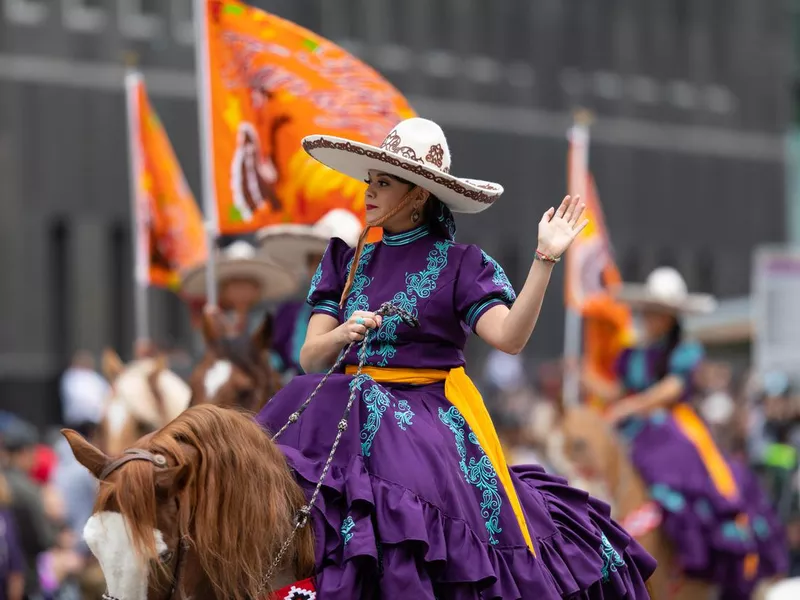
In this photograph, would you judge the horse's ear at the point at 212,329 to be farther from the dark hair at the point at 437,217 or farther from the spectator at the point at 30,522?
the spectator at the point at 30,522

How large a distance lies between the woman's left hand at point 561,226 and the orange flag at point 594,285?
9.72 metres

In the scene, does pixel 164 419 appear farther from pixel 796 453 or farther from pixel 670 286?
pixel 796 453

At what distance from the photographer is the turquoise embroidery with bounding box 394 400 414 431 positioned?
4836mm

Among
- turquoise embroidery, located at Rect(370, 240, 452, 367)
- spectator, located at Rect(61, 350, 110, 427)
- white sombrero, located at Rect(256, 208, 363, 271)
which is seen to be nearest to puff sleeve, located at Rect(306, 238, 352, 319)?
turquoise embroidery, located at Rect(370, 240, 452, 367)

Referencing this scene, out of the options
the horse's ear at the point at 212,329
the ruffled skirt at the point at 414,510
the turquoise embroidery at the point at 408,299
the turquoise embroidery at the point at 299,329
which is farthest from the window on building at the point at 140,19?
the ruffled skirt at the point at 414,510

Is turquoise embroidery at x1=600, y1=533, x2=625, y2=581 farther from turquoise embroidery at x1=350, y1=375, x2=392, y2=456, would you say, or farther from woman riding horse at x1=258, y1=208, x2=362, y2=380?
woman riding horse at x1=258, y1=208, x2=362, y2=380

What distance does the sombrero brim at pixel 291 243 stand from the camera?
8.84 meters

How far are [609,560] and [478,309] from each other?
957mm

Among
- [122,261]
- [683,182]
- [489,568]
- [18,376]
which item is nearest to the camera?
[489,568]

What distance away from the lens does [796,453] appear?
49.4 ft

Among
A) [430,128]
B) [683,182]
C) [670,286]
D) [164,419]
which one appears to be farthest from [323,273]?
[683,182]

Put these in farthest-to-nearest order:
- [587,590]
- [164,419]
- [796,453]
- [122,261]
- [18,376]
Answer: [122,261], [18,376], [796,453], [164,419], [587,590]

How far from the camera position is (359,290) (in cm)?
520

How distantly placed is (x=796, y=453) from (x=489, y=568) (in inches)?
430
